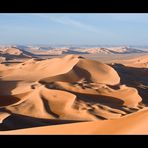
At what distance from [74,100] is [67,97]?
65 centimetres

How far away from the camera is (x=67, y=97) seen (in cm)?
1716

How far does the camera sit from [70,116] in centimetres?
1470

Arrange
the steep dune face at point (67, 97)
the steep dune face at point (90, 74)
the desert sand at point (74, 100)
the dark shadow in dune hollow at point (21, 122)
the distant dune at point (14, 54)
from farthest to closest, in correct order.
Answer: the distant dune at point (14, 54) < the steep dune face at point (90, 74) < the steep dune face at point (67, 97) < the dark shadow in dune hollow at point (21, 122) < the desert sand at point (74, 100)

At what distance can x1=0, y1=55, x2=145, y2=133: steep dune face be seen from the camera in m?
14.2

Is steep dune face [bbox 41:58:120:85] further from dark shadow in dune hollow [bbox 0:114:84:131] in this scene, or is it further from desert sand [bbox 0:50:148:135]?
dark shadow in dune hollow [bbox 0:114:84:131]

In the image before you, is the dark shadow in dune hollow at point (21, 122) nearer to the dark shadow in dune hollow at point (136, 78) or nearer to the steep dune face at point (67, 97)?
the steep dune face at point (67, 97)

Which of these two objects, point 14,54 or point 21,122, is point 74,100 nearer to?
point 21,122

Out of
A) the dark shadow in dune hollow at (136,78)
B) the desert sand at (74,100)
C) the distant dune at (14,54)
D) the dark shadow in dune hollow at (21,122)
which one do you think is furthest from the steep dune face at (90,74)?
the distant dune at (14,54)

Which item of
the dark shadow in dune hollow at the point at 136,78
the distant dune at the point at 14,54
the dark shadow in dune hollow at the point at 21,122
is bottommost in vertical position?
the distant dune at the point at 14,54

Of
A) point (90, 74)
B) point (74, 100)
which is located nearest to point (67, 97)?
point (74, 100)

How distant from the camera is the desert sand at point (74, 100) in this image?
758cm

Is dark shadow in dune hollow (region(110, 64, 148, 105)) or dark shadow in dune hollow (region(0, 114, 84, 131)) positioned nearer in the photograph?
dark shadow in dune hollow (region(0, 114, 84, 131))

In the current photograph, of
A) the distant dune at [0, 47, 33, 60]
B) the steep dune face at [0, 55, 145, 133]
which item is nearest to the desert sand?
the steep dune face at [0, 55, 145, 133]
